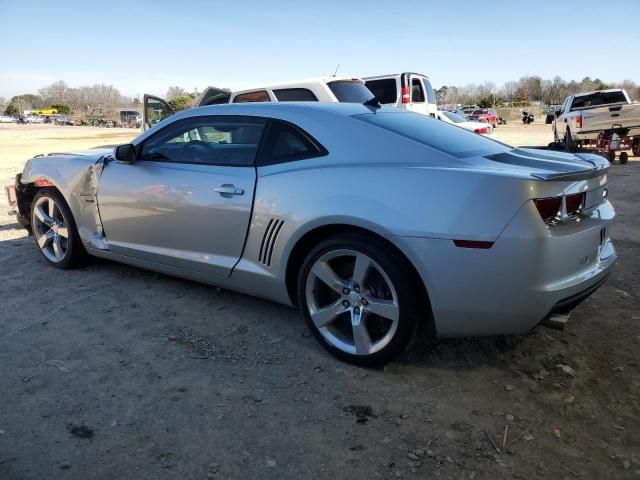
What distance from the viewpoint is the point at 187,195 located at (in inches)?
137

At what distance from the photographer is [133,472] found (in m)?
2.11

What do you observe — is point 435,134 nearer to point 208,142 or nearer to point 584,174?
point 584,174

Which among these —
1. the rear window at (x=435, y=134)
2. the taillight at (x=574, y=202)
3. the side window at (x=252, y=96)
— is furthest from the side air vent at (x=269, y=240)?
the side window at (x=252, y=96)

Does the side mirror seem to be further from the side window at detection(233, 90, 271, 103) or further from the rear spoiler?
the side window at detection(233, 90, 271, 103)

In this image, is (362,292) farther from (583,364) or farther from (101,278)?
(101,278)

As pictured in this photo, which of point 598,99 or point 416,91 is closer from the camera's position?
point 416,91

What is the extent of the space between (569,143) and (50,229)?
14.0m

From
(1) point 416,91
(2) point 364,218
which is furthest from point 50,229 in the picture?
(1) point 416,91

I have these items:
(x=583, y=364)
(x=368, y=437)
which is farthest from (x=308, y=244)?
(x=583, y=364)

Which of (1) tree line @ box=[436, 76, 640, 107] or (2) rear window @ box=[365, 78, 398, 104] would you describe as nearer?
(2) rear window @ box=[365, 78, 398, 104]

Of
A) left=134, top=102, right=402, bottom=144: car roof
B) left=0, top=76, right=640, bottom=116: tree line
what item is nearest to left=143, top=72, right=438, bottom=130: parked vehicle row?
left=134, top=102, right=402, bottom=144: car roof

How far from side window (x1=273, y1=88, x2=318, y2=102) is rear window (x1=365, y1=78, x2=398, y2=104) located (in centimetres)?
268

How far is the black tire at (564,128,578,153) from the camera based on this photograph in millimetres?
14136

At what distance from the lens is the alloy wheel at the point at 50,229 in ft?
15.0
